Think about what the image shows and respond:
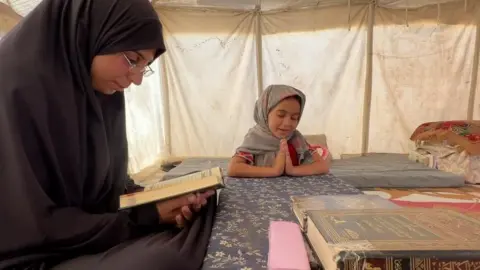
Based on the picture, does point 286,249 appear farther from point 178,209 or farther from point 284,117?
point 284,117

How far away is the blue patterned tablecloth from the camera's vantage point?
71 cm

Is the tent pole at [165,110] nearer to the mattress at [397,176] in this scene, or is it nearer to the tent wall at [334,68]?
the tent wall at [334,68]

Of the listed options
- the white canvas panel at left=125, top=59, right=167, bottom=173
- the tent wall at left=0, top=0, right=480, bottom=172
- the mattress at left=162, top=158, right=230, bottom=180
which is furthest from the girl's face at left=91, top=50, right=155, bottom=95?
the tent wall at left=0, top=0, right=480, bottom=172

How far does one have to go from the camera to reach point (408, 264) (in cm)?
46

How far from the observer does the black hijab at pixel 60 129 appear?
68 centimetres

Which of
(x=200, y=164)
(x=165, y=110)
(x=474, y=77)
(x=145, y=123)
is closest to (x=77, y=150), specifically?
(x=200, y=164)

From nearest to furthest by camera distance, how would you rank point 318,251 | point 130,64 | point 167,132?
point 318,251 < point 130,64 < point 167,132

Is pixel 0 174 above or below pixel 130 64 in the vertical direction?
below

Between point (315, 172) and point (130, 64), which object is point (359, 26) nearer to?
point (315, 172)

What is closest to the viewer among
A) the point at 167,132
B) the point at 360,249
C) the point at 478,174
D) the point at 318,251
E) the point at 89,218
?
the point at 360,249

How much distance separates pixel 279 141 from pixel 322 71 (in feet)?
6.43

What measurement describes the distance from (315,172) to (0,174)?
1258 millimetres

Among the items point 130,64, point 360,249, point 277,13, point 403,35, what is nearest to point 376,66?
point 403,35

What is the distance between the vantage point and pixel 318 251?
1.97 feet
